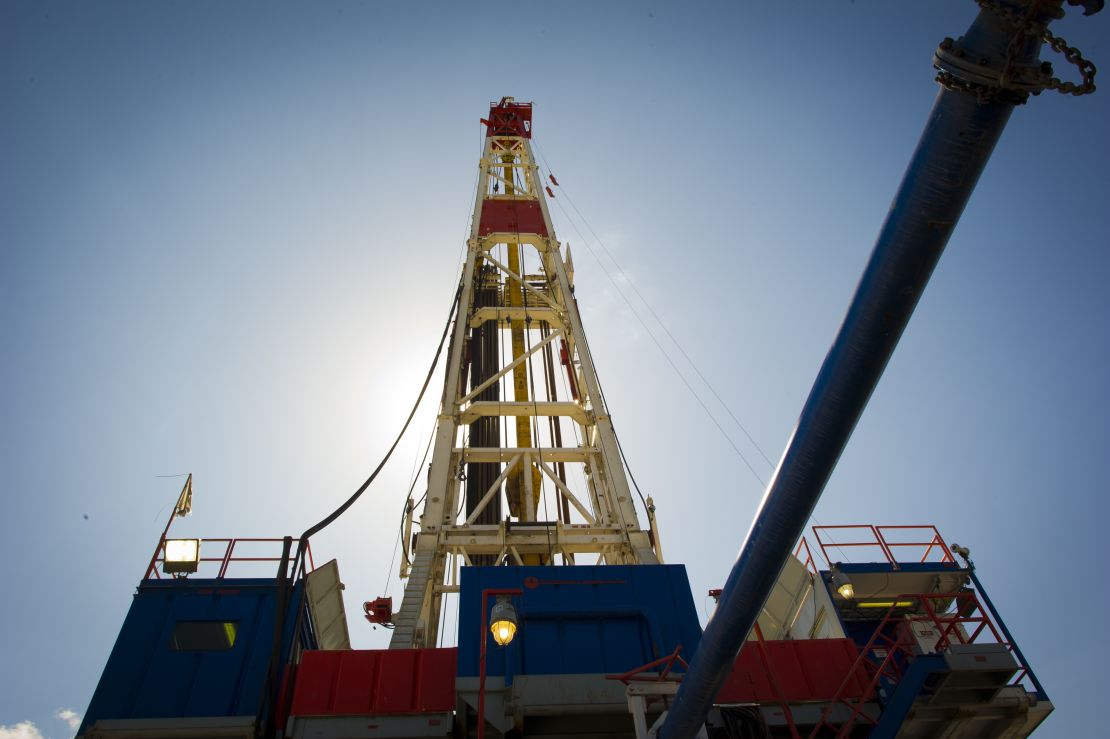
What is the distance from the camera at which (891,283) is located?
11.3ft

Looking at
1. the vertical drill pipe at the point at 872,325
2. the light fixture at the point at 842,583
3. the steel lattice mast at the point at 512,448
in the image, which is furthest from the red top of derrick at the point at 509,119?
the vertical drill pipe at the point at 872,325

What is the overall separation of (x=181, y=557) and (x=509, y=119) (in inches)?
778

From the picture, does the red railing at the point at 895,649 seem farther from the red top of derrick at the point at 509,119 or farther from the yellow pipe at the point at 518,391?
the red top of derrick at the point at 509,119

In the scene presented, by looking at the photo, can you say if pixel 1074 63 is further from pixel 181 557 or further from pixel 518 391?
pixel 518 391

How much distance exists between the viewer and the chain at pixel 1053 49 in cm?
280

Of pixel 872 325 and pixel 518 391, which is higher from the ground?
pixel 518 391

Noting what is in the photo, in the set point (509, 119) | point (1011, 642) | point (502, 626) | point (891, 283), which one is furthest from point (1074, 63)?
point (509, 119)

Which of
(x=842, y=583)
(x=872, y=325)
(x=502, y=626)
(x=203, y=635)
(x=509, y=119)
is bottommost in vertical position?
(x=872, y=325)

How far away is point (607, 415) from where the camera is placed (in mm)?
13703

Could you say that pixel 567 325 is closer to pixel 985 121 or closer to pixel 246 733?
pixel 246 733

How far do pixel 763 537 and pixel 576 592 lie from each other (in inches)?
200

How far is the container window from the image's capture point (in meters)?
9.47

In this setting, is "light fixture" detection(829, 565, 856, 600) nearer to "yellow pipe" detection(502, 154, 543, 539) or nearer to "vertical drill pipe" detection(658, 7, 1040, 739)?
"yellow pipe" detection(502, 154, 543, 539)

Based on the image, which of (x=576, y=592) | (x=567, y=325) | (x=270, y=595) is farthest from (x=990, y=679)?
(x=567, y=325)
